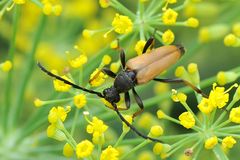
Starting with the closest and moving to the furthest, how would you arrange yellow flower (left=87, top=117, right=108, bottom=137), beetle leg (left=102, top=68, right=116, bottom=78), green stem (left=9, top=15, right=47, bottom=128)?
yellow flower (left=87, top=117, right=108, bottom=137) → beetle leg (left=102, top=68, right=116, bottom=78) → green stem (left=9, top=15, right=47, bottom=128)

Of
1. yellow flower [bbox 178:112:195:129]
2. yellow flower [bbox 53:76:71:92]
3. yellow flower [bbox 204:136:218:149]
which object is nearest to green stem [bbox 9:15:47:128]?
yellow flower [bbox 53:76:71:92]

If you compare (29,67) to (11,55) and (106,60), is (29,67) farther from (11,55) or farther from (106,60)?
(106,60)

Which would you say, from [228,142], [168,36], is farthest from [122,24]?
[228,142]

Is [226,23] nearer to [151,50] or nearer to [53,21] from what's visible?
[151,50]

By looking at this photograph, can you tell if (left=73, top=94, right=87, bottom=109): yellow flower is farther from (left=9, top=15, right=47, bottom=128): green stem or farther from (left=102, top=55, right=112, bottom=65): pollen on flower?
(left=9, top=15, right=47, bottom=128): green stem

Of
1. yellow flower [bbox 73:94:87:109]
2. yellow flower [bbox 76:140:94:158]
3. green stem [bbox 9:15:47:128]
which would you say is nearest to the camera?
yellow flower [bbox 76:140:94:158]

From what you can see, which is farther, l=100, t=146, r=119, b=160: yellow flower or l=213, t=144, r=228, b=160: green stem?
l=213, t=144, r=228, b=160: green stem
